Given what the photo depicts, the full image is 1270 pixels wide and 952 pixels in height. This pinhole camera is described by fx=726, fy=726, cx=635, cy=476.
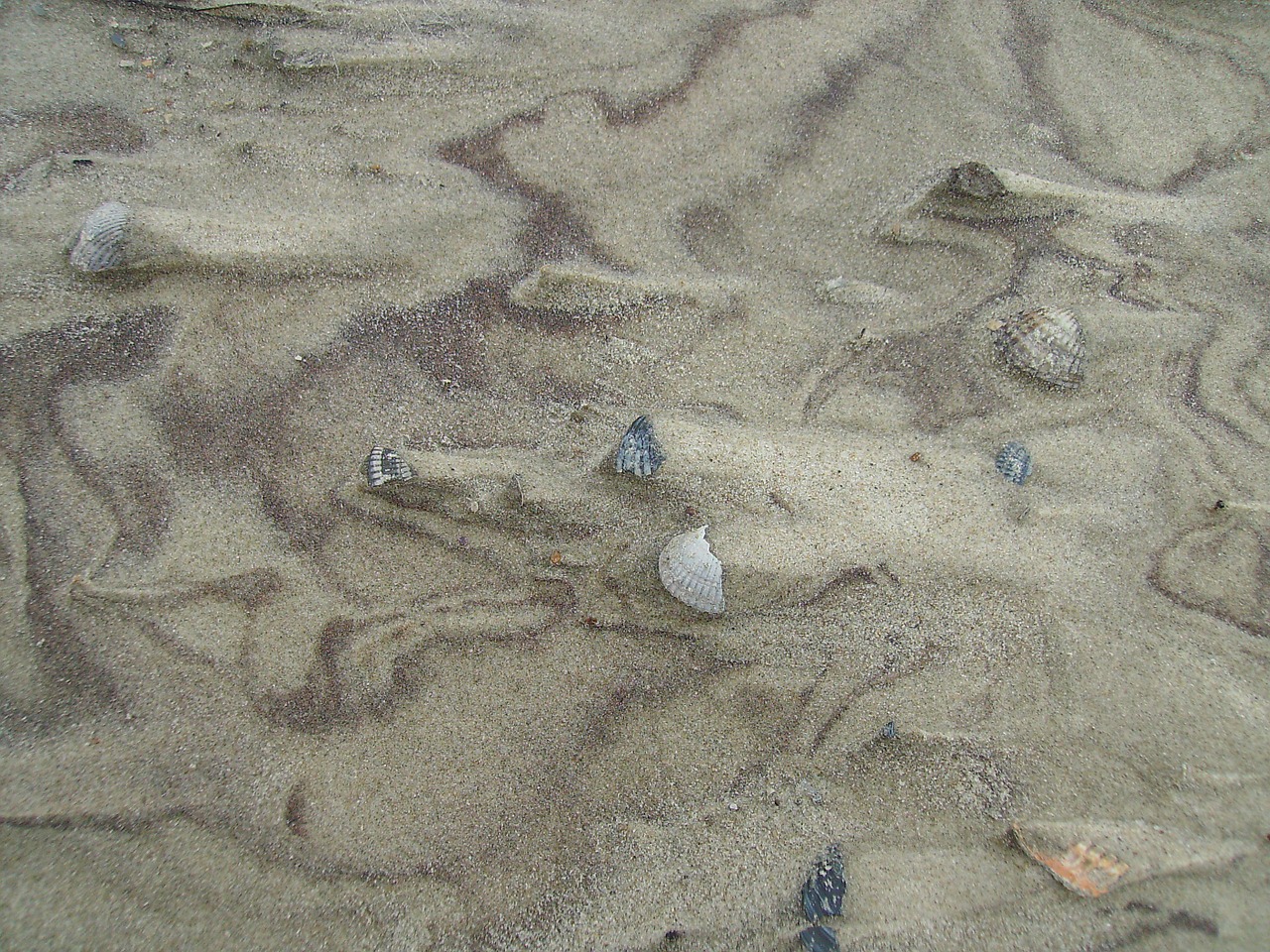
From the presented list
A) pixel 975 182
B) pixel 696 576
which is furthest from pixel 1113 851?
pixel 975 182

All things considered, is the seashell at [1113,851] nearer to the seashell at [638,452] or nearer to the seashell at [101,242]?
the seashell at [638,452]

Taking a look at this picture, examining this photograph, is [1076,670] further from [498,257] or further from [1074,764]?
[498,257]

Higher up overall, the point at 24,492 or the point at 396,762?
the point at 24,492

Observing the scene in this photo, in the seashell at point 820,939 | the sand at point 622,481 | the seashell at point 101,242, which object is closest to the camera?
the seashell at point 820,939

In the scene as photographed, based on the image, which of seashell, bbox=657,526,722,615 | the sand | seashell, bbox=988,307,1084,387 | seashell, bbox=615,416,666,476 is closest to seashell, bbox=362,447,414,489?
the sand

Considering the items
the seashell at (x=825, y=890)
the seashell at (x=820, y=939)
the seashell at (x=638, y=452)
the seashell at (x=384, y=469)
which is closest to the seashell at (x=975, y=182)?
the seashell at (x=638, y=452)

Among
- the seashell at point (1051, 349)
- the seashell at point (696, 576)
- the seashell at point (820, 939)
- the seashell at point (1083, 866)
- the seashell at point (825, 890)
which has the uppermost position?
the seashell at point (1051, 349)

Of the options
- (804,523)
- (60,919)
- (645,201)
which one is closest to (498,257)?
(645,201)

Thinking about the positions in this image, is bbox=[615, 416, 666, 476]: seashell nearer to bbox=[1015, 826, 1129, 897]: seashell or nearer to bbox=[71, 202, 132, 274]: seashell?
bbox=[1015, 826, 1129, 897]: seashell
